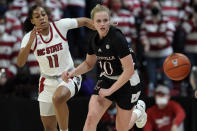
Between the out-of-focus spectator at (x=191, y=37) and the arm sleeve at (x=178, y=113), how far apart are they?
1648mm

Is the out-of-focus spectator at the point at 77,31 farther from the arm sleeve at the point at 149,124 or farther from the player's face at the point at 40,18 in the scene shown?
the player's face at the point at 40,18

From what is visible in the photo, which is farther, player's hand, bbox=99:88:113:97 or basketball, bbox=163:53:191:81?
basketball, bbox=163:53:191:81

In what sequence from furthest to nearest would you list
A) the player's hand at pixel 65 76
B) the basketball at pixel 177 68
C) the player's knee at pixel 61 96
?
the basketball at pixel 177 68, the player's knee at pixel 61 96, the player's hand at pixel 65 76

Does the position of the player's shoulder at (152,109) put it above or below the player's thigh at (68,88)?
below

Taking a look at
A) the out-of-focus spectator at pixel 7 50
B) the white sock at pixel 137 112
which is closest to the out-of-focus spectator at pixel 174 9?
the out-of-focus spectator at pixel 7 50

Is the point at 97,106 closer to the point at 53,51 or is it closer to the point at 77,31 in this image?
the point at 53,51

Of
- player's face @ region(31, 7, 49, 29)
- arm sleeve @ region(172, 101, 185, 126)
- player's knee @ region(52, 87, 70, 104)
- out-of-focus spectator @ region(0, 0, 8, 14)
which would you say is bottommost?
arm sleeve @ region(172, 101, 185, 126)

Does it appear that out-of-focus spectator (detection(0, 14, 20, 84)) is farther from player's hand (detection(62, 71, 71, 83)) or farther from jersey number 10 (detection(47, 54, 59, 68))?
player's hand (detection(62, 71, 71, 83))

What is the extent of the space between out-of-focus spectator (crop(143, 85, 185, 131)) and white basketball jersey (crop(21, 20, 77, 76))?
2.21 metres

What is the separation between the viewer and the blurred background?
9.06 meters

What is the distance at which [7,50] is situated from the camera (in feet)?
31.0

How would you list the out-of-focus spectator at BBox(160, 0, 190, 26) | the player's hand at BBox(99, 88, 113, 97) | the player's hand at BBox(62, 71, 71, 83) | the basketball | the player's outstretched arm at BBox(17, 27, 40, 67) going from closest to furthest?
the player's hand at BBox(99, 88, 113, 97), the player's hand at BBox(62, 71, 71, 83), the player's outstretched arm at BBox(17, 27, 40, 67), the basketball, the out-of-focus spectator at BBox(160, 0, 190, 26)

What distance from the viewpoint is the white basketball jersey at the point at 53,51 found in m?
6.66

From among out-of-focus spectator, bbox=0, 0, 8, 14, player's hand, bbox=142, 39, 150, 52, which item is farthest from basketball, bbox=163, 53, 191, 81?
out-of-focus spectator, bbox=0, 0, 8, 14
